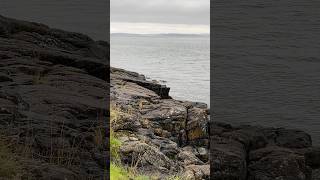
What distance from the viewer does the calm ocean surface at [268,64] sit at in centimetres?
4325

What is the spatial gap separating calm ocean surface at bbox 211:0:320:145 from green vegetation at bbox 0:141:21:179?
30602 mm

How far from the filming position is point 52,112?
7.93 meters

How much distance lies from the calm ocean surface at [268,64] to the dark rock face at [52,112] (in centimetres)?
2544

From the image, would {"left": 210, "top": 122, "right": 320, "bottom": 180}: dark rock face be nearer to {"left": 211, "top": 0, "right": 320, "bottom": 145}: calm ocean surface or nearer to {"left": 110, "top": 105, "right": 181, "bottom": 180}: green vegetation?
{"left": 110, "top": 105, "right": 181, "bottom": 180}: green vegetation

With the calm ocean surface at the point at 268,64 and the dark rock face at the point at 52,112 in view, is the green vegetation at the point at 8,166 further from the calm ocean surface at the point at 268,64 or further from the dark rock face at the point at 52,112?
the calm ocean surface at the point at 268,64

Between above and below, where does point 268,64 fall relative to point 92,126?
below

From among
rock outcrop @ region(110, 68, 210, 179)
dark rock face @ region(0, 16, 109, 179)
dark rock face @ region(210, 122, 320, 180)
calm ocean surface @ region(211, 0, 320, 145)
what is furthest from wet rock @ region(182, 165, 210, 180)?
calm ocean surface @ region(211, 0, 320, 145)

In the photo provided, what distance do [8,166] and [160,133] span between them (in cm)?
579

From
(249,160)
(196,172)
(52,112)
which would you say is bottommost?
(249,160)

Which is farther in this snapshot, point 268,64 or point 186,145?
point 268,64

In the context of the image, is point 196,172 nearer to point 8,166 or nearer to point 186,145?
point 186,145

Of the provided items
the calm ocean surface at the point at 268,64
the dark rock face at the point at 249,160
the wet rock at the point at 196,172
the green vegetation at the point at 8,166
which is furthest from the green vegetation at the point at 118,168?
the calm ocean surface at the point at 268,64

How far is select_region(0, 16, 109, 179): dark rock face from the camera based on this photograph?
21.1 feet

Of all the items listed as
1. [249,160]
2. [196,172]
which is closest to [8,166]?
[196,172]
